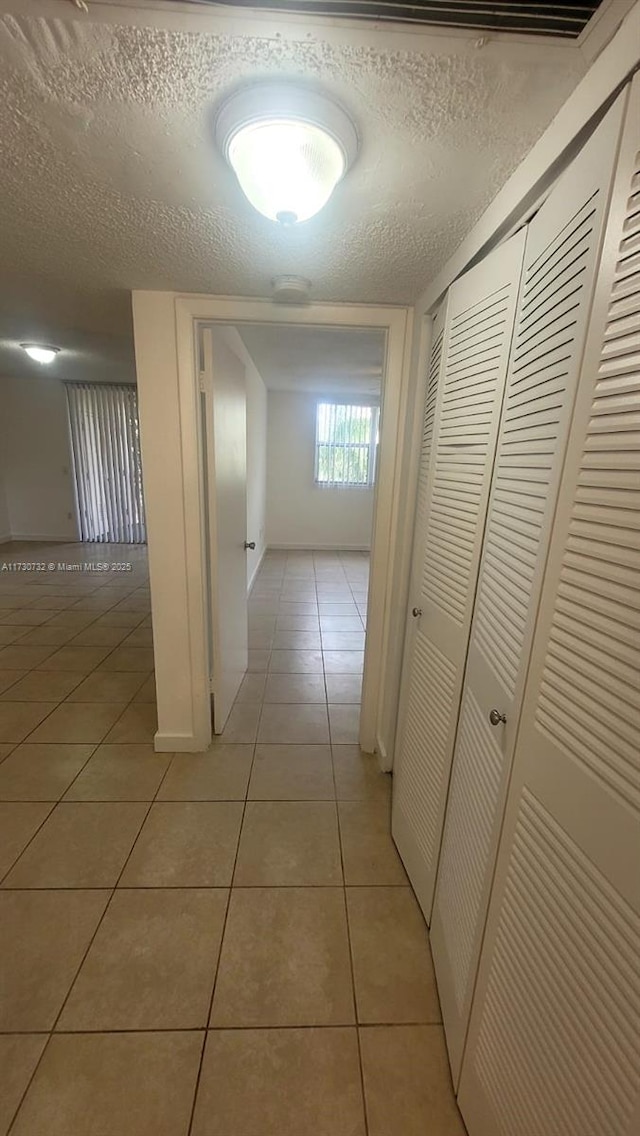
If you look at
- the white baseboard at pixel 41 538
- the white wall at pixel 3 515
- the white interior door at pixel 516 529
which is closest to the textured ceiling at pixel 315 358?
the white interior door at pixel 516 529

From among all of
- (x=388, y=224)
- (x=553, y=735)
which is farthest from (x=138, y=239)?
(x=553, y=735)

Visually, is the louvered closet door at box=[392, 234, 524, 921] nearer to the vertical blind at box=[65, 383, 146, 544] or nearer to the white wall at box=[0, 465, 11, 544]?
the vertical blind at box=[65, 383, 146, 544]

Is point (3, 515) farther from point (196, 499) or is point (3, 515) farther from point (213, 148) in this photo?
point (213, 148)

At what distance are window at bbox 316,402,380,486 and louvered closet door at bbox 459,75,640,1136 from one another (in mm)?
6008

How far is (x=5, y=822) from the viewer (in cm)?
172

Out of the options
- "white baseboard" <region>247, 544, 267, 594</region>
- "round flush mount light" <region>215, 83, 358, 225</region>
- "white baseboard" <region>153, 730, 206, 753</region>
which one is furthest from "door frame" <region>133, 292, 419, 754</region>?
"white baseboard" <region>247, 544, 267, 594</region>

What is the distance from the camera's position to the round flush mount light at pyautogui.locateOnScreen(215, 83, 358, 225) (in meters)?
0.77

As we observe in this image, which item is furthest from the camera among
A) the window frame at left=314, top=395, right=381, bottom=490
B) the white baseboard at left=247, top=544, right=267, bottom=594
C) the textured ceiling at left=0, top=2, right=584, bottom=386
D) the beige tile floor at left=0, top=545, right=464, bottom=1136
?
the window frame at left=314, top=395, right=381, bottom=490

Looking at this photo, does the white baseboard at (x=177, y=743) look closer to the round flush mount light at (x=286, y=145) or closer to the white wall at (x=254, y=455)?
the round flush mount light at (x=286, y=145)

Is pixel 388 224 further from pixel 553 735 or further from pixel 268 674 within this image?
pixel 268 674

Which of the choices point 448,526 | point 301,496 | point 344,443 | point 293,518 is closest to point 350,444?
point 344,443

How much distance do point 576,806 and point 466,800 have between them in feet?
1.57

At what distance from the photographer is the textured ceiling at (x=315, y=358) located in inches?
130

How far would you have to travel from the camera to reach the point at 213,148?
0.90 m
